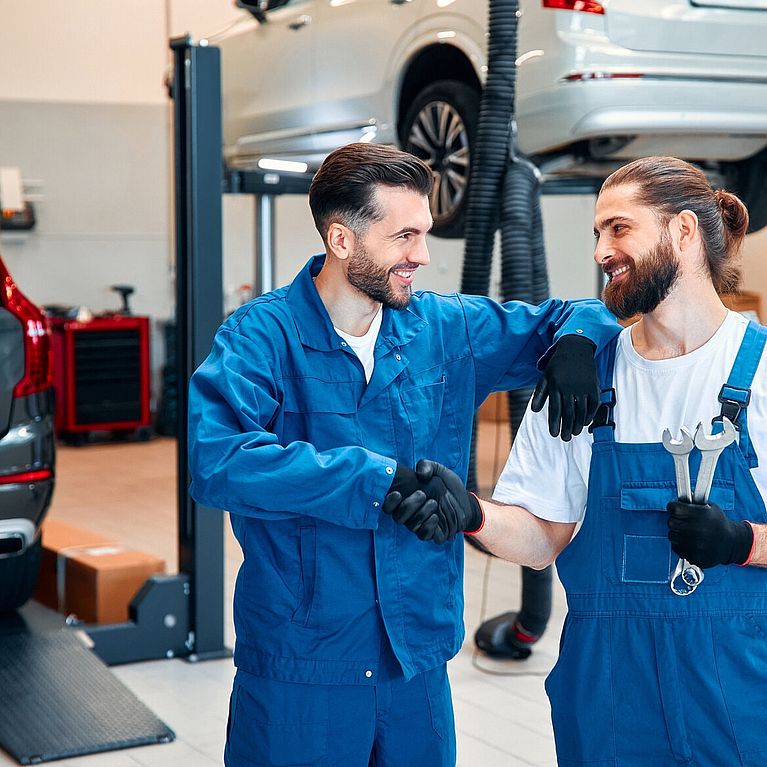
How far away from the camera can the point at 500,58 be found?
3436 mm

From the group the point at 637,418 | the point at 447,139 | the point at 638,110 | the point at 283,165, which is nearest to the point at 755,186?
the point at 638,110

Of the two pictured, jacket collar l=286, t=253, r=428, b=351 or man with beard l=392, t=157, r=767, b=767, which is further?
jacket collar l=286, t=253, r=428, b=351

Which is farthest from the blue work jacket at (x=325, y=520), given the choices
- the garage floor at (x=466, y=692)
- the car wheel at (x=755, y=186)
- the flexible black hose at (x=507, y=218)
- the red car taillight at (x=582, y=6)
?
the car wheel at (x=755, y=186)

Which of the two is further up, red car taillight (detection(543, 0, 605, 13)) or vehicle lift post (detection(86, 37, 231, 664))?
red car taillight (detection(543, 0, 605, 13))

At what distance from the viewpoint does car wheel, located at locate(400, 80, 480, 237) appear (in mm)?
4316

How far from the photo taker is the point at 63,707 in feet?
10.1

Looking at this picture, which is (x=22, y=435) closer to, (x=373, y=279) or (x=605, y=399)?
(x=373, y=279)

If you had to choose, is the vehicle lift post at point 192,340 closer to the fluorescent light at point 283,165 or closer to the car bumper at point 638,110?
the car bumper at point 638,110

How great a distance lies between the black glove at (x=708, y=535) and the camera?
1.43 m

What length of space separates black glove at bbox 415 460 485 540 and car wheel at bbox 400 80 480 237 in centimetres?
285

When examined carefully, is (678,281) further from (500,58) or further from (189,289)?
(189,289)

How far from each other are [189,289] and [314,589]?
6.60 feet

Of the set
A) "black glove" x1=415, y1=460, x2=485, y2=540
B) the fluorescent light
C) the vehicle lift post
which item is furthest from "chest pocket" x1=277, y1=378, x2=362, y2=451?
the fluorescent light

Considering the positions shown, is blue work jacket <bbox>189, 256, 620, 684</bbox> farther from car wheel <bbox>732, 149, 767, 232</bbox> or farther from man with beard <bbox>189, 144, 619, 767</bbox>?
car wheel <bbox>732, 149, 767, 232</bbox>
